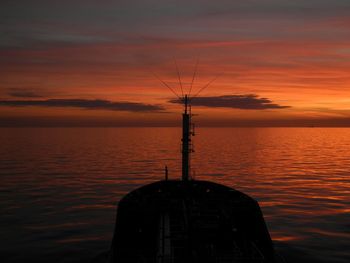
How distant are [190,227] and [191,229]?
0.14m

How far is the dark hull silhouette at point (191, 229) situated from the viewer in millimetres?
22578

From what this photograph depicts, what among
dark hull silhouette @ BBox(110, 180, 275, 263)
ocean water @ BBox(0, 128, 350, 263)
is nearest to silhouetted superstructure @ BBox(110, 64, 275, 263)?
dark hull silhouette @ BBox(110, 180, 275, 263)

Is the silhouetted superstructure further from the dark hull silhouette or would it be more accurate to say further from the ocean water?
the ocean water

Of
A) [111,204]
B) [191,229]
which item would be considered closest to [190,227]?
[191,229]

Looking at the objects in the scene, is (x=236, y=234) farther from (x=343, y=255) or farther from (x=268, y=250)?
(x=343, y=255)

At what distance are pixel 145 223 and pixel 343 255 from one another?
15.3 m

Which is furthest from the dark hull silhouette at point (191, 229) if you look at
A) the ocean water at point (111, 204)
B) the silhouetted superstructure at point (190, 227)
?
the ocean water at point (111, 204)

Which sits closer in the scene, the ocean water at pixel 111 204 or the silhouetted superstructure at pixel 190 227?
the silhouetted superstructure at pixel 190 227

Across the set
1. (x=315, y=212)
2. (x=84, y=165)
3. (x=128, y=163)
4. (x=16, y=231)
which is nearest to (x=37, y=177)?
(x=84, y=165)

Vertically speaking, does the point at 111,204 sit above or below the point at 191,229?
A: below

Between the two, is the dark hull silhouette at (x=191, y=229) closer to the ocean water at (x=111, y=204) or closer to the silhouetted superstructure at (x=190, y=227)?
the silhouetted superstructure at (x=190, y=227)

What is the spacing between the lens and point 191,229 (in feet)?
73.3

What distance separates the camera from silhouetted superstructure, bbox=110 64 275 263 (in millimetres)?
22578

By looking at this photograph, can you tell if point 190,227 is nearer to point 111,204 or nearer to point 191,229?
point 191,229
